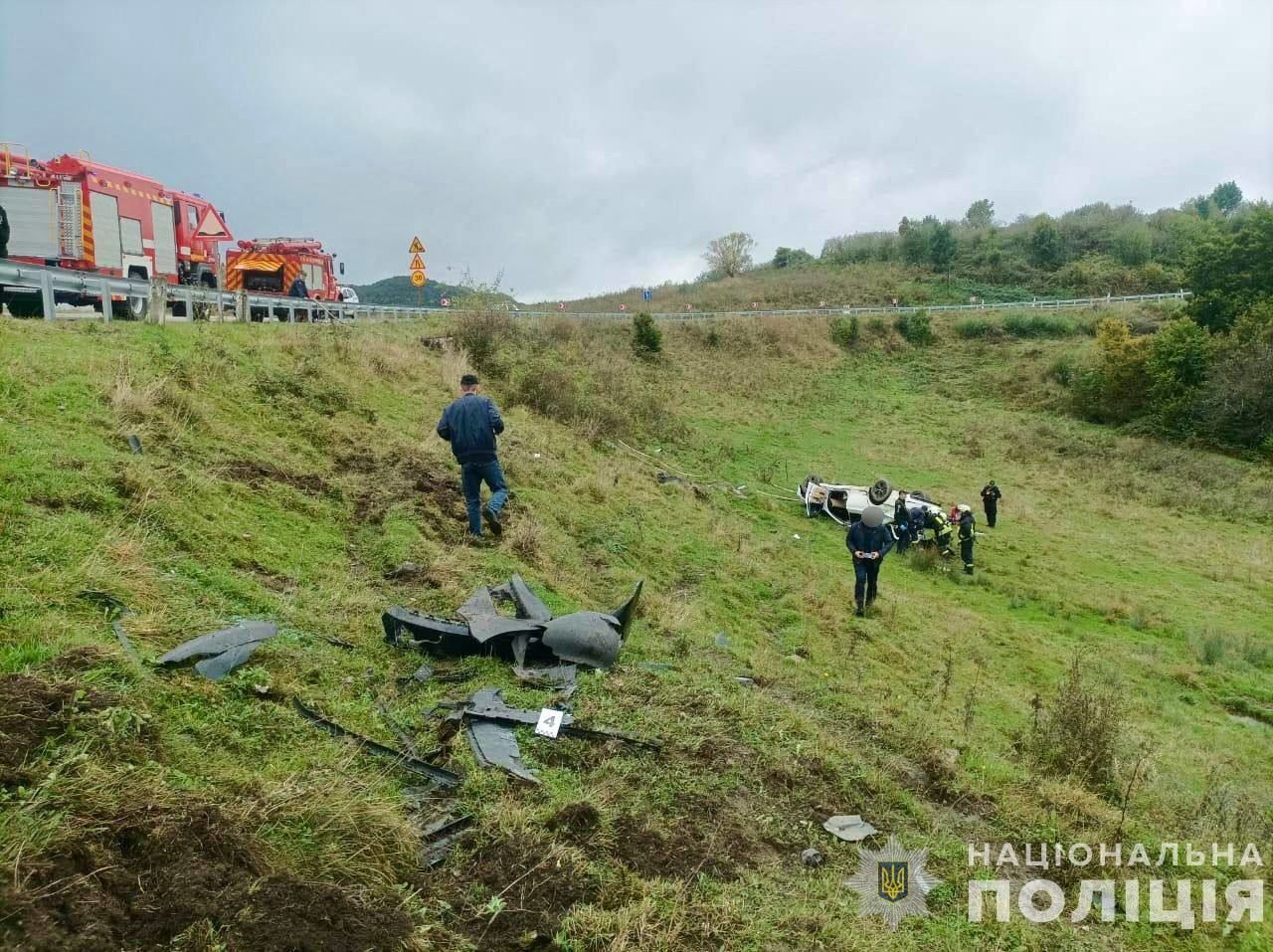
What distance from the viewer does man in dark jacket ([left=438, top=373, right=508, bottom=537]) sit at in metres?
7.89

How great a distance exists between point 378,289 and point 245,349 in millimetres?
48849

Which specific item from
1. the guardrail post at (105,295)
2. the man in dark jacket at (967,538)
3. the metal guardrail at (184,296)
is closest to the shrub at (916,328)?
the metal guardrail at (184,296)

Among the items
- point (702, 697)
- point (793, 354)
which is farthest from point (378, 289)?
point (702, 697)

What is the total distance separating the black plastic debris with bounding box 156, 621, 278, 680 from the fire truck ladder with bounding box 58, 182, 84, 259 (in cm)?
1418

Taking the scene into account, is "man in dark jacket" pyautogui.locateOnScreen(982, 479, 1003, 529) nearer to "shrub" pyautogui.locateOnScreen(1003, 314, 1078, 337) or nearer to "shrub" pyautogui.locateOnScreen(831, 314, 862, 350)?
"shrub" pyautogui.locateOnScreen(831, 314, 862, 350)

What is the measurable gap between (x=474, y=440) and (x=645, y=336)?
81.2 feet

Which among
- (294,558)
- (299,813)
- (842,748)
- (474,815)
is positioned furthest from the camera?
(294,558)

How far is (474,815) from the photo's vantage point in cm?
356

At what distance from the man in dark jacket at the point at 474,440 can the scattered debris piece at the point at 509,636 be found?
2.47m

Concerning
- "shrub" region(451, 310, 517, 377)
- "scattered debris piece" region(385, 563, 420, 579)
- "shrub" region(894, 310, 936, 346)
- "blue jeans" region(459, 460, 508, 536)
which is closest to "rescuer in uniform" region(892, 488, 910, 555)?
"blue jeans" region(459, 460, 508, 536)

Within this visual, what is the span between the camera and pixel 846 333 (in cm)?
3997

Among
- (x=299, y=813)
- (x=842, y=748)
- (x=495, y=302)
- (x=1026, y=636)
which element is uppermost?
(x=495, y=302)

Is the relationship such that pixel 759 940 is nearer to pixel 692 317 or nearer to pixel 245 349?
pixel 245 349

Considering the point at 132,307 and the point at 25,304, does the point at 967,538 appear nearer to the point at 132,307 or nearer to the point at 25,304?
the point at 132,307
